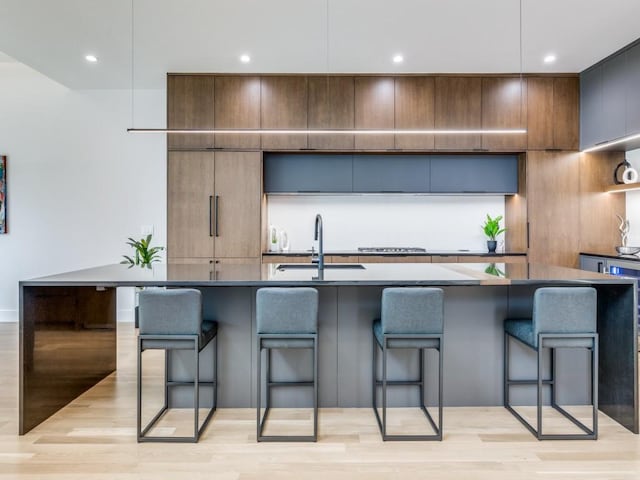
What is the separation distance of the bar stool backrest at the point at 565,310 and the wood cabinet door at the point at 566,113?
10.3ft

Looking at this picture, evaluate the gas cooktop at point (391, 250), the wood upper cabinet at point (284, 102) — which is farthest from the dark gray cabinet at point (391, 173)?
the wood upper cabinet at point (284, 102)

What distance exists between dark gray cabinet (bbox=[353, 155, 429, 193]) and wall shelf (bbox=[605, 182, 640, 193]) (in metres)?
2.09

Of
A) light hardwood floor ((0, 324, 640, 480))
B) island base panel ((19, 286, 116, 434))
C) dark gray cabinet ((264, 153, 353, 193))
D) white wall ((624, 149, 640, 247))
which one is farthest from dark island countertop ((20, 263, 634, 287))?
white wall ((624, 149, 640, 247))

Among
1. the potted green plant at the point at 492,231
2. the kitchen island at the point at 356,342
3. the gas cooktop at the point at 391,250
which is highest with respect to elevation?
the potted green plant at the point at 492,231

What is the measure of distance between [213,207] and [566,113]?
430cm

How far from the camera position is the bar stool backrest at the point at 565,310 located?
7.00 ft

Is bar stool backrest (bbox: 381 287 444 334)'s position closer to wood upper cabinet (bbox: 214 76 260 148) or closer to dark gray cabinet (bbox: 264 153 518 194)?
dark gray cabinet (bbox: 264 153 518 194)

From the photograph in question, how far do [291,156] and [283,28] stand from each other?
5.04ft

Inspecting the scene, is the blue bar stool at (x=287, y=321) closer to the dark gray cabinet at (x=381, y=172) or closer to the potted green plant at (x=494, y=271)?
the potted green plant at (x=494, y=271)

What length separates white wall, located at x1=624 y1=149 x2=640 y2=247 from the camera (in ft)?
14.8

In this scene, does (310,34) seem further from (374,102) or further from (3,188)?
(3,188)

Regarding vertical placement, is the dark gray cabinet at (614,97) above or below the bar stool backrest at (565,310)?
above

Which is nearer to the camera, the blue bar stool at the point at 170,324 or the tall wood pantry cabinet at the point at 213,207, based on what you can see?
the blue bar stool at the point at 170,324

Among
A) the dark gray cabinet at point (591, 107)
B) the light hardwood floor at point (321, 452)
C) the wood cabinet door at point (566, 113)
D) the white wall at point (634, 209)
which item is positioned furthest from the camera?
the wood cabinet door at point (566, 113)
